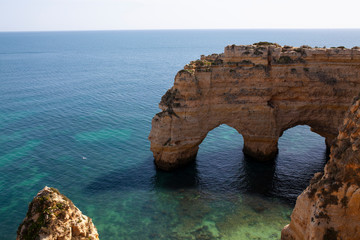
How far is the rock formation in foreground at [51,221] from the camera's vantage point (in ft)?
46.5

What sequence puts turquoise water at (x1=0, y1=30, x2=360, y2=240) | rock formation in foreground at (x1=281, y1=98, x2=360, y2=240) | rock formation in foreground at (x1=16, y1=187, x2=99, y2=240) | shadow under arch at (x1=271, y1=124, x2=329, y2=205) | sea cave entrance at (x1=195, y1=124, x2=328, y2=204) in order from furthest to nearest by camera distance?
sea cave entrance at (x1=195, y1=124, x2=328, y2=204)
shadow under arch at (x1=271, y1=124, x2=329, y2=205)
turquoise water at (x1=0, y1=30, x2=360, y2=240)
rock formation in foreground at (x1=281, y1=98, x2=360, y2=240)
rock formation in foreground at (x1=16, y1=187, x2=99, y2=240)

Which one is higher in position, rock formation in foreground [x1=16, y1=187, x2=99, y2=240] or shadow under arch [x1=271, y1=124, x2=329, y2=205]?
rock formation in foreground [x1=16, y1=187, x2=99, y2=240]

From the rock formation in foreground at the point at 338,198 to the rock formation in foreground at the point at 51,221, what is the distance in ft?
39.6

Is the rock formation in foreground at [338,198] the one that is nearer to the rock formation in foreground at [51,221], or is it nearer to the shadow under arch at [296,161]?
the rock formation in foreground at [51,221]

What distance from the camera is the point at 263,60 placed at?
37406 mm

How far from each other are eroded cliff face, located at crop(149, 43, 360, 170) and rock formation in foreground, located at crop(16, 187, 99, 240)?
2212 centimetres

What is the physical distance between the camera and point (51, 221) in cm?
1434

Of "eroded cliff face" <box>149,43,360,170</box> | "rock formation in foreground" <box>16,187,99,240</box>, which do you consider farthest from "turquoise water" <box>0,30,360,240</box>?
"rock formation in foreground" <box>16,187,99,240</box>

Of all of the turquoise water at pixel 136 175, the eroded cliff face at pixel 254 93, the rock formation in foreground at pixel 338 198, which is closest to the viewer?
the rock formation in foreground at pixel 338 198

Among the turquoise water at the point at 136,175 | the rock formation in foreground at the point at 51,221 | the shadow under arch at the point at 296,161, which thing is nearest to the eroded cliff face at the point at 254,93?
the shadow under arch at the point at 296,161

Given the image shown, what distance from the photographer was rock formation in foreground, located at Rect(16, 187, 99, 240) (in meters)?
14.2

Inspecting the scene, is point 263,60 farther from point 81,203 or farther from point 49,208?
point 49,208

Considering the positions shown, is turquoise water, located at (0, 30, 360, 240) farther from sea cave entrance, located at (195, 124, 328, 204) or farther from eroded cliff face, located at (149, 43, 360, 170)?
eroded cliff face, located at (149, 43, 360, 170)

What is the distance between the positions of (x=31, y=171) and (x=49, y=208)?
87.6 ft
